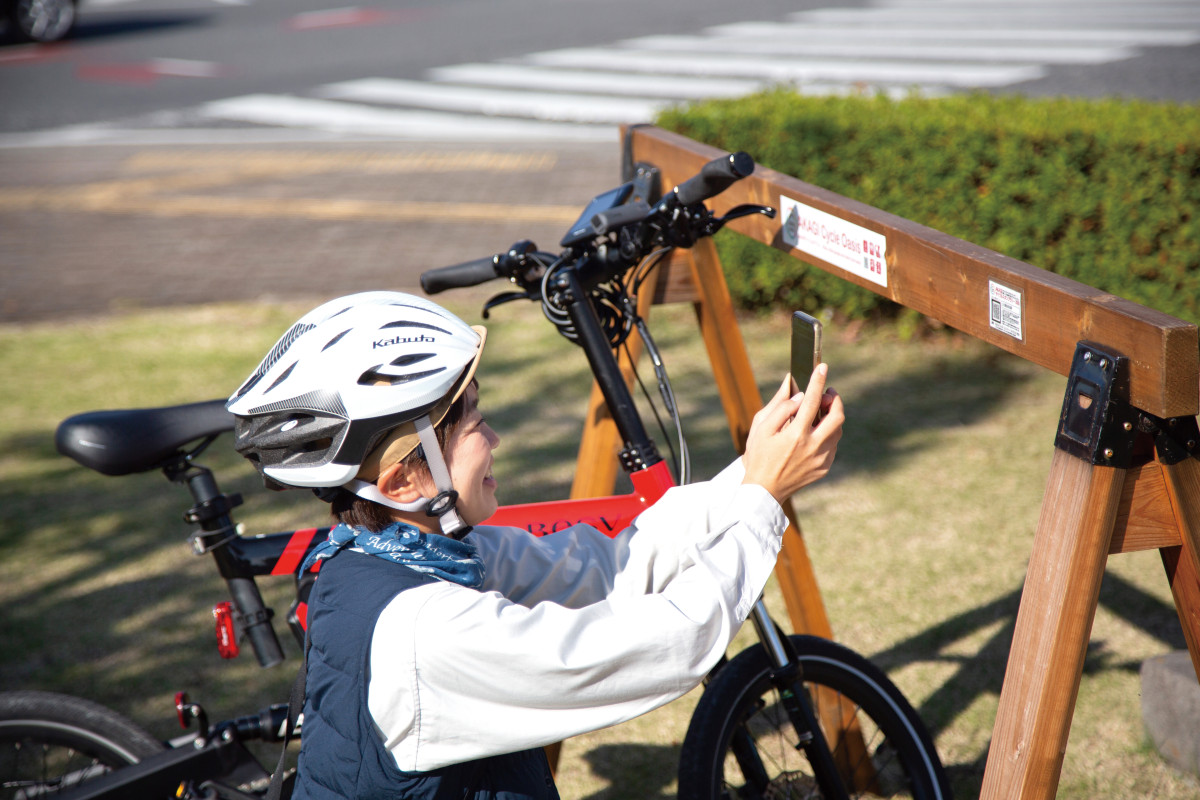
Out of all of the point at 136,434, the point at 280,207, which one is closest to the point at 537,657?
the point at 136,434

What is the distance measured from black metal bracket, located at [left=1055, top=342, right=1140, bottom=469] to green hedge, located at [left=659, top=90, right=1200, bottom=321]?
172 inches

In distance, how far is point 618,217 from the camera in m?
2.15

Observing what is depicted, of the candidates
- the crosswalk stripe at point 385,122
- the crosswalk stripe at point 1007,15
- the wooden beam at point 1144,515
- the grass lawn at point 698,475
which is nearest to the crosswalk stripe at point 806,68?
the crosswalk stripe at point 385,122

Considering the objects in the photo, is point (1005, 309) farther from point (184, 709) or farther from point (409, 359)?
point (184, 709)

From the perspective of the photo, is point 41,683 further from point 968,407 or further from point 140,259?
point 140,259

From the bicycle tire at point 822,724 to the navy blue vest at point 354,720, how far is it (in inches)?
24.7

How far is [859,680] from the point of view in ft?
7.74

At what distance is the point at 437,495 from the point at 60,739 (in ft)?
5.05

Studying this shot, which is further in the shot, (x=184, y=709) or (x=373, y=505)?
(x=184, y=709)

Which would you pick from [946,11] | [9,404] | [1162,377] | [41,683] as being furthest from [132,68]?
[1162,377]

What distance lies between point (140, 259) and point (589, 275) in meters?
7.42

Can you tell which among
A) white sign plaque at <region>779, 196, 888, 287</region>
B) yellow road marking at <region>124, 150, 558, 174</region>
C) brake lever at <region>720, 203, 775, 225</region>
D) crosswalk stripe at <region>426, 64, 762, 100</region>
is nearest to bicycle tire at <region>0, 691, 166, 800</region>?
brake lever at <region>720, 203, 775, 225</region>

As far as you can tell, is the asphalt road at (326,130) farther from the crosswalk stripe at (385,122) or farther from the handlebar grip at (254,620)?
the handlebar grip at (254,620)

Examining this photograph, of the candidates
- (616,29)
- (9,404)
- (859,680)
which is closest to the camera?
(859,680)
